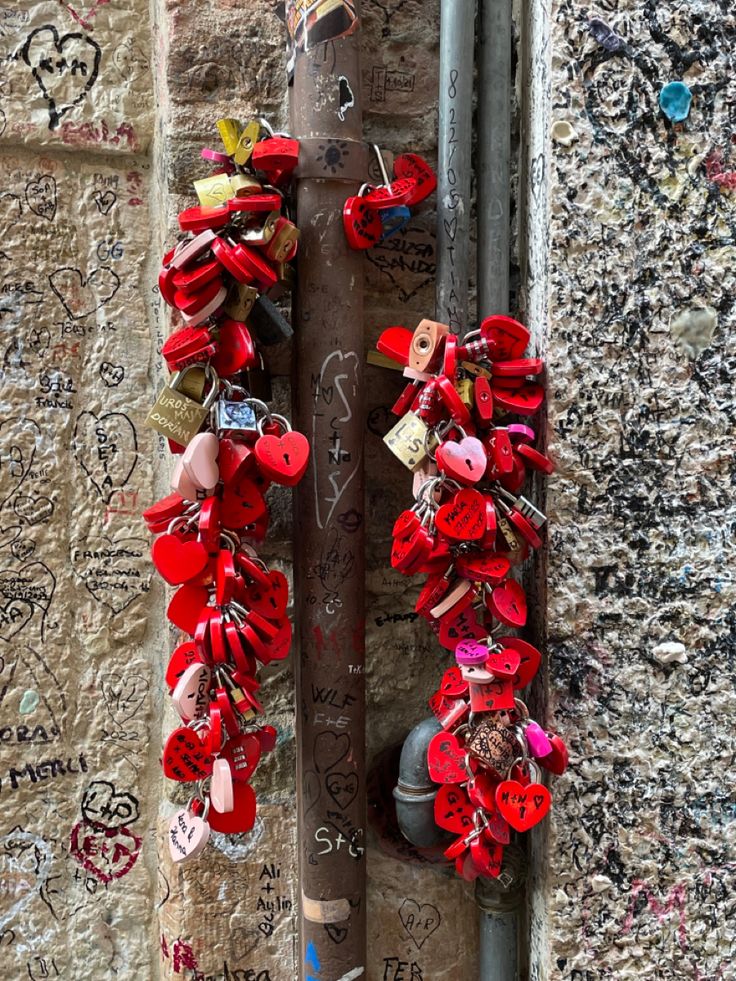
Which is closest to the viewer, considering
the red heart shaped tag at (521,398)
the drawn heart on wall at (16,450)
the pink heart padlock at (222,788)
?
the pink heart padlock at (222,788)

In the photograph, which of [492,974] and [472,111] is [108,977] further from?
[472,111]

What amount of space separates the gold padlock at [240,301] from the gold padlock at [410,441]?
26 cm

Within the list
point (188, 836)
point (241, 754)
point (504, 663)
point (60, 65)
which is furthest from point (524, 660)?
point (60, 65)

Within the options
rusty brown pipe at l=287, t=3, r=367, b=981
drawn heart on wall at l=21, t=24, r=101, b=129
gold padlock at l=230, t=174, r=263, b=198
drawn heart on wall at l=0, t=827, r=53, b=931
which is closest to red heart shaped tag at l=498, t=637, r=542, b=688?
rusty brown pipe at l=287, t=3, r=367, b=981

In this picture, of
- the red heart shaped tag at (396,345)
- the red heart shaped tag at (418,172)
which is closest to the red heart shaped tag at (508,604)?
the red heart shaped tag at (396,345)

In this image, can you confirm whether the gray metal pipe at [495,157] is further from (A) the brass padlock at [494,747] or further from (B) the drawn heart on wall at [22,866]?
(B) the drawn heart on wall at [22,866]

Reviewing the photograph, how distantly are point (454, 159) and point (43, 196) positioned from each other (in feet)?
2.14

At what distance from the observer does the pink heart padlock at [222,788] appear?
1.08 meters

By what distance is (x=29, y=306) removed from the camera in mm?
1349

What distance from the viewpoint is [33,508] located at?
1356 millimetres

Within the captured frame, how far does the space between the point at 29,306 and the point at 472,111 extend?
2.47ft

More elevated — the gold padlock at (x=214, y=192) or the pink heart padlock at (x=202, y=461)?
the gold padlock at (x=214, y=192)

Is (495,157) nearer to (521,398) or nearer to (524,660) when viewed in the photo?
(521,398)

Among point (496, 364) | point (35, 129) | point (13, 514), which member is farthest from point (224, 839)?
point (35, 129)
